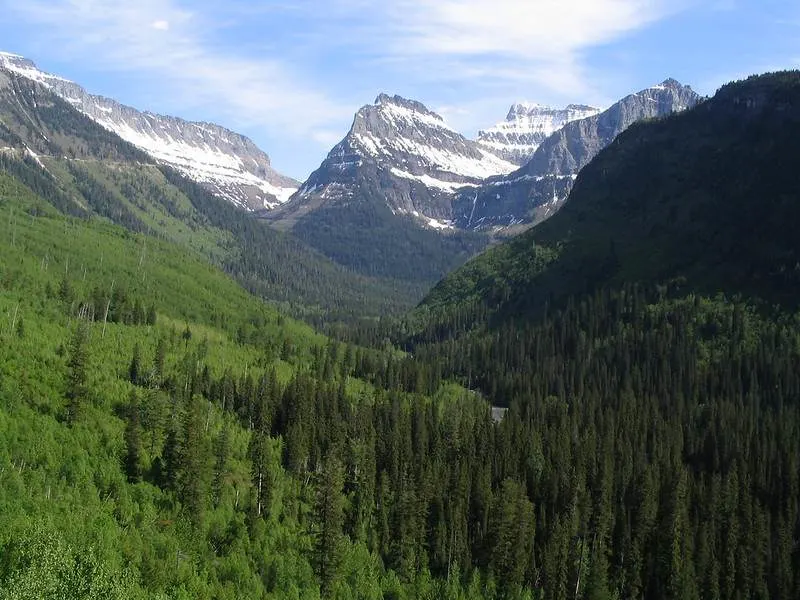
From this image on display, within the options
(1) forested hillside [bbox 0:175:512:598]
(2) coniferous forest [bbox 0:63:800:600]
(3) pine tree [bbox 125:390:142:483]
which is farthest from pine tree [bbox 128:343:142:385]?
(3) pine tree [bbox 125:390:142:483]

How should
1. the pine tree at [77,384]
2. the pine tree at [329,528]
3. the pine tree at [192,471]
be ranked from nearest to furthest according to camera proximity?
the pine tree at [329,528]
the pine tree at [192,471]
the pine tree at [77,384]

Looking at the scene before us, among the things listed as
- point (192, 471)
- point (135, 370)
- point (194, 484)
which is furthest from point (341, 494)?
point (135, 370)

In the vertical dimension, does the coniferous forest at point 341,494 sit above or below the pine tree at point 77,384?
below

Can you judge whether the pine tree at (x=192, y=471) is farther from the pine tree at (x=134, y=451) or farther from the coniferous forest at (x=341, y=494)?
the pine tree at (x=134, y=451)

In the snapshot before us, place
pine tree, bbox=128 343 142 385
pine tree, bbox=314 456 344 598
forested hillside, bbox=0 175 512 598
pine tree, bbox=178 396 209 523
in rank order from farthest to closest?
pine tree, bbox=128 343 142 385 → pine tree, bbox=178 396 209 523 → pine tree, bbox=314 456 344 598 → forested hillside, bbox=0 175 512 598

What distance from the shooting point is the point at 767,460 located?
156 m

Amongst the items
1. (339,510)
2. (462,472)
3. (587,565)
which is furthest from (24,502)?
(587,565)

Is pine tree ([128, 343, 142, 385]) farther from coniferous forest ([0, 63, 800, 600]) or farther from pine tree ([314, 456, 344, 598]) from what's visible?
pine tree ([314, 456, 344, 598])

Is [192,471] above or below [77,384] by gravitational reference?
below

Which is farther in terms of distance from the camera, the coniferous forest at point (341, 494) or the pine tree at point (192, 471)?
the pine tree at point (192, 471)

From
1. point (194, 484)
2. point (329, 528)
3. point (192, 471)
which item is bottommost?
point (329, 528)

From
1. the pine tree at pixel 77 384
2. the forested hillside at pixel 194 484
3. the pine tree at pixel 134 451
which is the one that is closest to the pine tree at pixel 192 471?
the forested hillside at pixel 194 484

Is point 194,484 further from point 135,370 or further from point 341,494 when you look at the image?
point 135,370

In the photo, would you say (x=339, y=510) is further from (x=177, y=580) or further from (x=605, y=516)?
(x=605, y=516)
